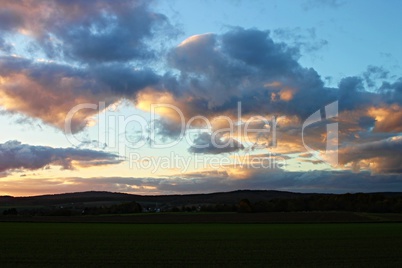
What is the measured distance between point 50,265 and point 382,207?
11241 centimetres

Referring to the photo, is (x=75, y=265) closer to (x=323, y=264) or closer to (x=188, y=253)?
(x=188, y=253)

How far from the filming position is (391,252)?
1255 inches

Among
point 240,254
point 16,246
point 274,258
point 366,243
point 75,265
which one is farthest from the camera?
point 366,243

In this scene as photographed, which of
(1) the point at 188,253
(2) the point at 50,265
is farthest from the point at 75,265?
(1) the point at 188,253

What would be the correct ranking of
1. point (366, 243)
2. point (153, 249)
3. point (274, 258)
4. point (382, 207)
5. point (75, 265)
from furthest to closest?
point (382, 207), point (366, 243), point (153, 249), point (274, 258), point (75, 265)

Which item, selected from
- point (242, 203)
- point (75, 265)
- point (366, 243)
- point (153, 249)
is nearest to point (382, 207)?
point (242, 203)

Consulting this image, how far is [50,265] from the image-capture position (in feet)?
83.7

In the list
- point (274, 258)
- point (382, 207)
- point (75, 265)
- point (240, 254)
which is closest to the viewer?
point (75, 265)

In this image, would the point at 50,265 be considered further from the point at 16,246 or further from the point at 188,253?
the point at 16,246

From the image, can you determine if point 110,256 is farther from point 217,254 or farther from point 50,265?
point 217,254

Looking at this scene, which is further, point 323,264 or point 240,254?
point 240,254

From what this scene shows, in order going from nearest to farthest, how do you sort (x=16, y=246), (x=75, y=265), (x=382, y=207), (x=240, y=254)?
(x=75, y=265), (x=240, y=254), (x=16, y=246), (x=382, y=207)

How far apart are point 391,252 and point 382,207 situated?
97.9 metres

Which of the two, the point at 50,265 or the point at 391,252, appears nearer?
the point at 50,265
